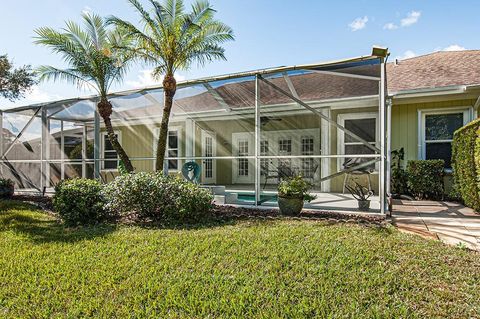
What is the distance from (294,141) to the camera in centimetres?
1062

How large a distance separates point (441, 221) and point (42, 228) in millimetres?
7456

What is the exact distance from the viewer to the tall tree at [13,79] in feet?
39.2

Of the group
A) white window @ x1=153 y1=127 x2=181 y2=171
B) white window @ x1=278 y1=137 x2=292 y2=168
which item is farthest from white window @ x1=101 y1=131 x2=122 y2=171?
white window @ x1=278 y1=137 x2=292 y2=168

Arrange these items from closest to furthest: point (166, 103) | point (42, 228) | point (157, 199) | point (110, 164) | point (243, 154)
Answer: point (42, 228) < point (157, 199) < point (166, 103) < point (243, 154) < point (110, 164)

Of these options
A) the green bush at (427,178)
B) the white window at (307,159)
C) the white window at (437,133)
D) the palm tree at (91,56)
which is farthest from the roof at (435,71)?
the palm tree at (91,56)

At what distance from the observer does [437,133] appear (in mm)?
9109

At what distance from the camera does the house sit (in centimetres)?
760

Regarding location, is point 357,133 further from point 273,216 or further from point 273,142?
point 273,216

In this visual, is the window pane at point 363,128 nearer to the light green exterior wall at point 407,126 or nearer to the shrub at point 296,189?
the light green exterior wall at point 407,126

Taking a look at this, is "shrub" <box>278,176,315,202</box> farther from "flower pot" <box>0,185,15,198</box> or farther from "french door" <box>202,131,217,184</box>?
"flower pot" <box>0,185,15,198</box>

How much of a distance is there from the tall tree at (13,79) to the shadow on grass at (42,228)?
754 cm

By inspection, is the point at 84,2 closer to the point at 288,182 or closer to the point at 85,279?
the point at 288,182

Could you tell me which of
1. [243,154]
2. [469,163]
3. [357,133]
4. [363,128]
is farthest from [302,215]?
[243,154]

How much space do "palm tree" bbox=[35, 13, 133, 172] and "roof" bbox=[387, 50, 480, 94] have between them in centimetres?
805
